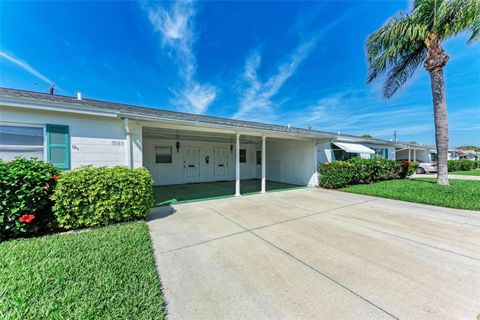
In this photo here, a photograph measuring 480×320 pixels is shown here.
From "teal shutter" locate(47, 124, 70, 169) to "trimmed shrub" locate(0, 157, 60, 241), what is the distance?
46.7 inches

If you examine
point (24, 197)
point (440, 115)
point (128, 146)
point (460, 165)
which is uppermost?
point (440, 115)

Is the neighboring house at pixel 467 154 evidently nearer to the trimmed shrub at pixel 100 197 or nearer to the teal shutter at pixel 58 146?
the trimmed shrub at pixel 100 197

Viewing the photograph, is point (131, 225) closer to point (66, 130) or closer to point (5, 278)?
point (5, 278)

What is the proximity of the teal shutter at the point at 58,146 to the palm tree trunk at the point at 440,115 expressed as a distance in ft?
50.3

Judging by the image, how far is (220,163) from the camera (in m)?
13.0

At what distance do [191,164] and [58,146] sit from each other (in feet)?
22.8

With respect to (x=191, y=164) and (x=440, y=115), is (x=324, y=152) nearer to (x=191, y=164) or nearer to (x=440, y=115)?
(x=440, y=115)

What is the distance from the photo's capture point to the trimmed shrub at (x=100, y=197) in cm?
411

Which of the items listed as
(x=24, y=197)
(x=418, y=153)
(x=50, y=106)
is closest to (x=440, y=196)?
(x=24, y=197)

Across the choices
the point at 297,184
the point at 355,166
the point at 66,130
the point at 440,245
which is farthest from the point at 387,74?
the point at 66,130

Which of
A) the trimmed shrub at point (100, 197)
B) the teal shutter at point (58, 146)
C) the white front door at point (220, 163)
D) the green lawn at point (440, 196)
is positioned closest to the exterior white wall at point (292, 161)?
the green lawn at point (440, 196)

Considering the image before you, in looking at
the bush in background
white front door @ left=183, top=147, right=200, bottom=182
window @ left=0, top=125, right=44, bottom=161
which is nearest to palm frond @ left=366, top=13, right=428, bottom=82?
white front door @ left=183, top=147, right=200, bottom=182

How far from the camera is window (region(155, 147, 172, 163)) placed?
10.8 metres

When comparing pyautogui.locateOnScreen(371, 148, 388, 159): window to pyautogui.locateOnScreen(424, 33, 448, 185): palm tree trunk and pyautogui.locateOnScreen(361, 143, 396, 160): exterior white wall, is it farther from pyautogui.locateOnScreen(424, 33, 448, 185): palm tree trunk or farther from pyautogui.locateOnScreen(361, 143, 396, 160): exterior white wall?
pyautogui.locateOnScreen(424, 33, 448, 185): palm tree trunk
